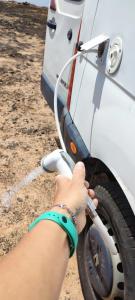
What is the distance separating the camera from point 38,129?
14.9ft

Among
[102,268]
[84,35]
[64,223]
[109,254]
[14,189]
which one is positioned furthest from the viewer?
[14,189]

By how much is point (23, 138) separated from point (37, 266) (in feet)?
11.0

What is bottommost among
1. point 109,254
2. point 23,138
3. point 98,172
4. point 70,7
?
point 23,138

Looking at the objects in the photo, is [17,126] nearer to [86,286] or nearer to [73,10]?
[73,10]

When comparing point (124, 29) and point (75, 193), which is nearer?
point (75, 193)

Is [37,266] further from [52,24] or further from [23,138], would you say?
[23,138]

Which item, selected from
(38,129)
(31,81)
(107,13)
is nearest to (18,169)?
(38,129)

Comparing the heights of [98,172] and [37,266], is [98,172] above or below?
below

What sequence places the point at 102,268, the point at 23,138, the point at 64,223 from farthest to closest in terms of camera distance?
the point at 23,138 → the point at 102,268 → the point at 64,223

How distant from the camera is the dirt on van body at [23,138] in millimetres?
3024

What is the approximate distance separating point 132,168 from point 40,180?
6.58ft

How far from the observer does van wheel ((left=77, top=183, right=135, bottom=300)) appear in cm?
191

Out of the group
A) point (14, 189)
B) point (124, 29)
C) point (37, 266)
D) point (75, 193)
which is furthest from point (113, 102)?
point (14, 189)

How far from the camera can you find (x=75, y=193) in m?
1.29
